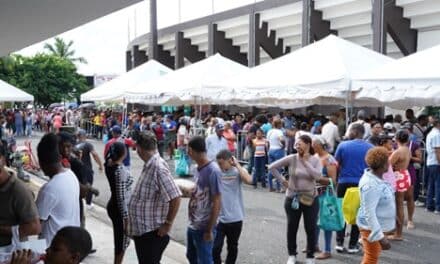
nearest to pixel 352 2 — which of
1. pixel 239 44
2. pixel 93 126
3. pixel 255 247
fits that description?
pixel 239 44

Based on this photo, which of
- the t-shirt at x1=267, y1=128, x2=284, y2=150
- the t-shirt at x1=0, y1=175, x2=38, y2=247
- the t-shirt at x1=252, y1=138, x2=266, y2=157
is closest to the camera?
the t-shirt at x1=0, y1=175, x2=38, y2=247

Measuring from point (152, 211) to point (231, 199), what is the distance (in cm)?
128

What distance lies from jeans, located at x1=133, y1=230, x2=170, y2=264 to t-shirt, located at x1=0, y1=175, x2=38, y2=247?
1.34 meters

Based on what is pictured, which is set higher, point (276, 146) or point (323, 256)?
point (276, 146)

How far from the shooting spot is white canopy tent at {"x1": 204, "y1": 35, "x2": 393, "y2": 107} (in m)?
11.5

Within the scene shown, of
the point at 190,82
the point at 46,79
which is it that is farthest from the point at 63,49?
the point at 190,82

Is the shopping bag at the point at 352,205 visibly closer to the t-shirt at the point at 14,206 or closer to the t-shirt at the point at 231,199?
the t-shirt at the point at 231,199

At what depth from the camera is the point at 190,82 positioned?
55.2ft

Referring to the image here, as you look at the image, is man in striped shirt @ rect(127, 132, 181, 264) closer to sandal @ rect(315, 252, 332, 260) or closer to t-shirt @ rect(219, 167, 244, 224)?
t-shirt @ rect(219, 167, 244, 224)

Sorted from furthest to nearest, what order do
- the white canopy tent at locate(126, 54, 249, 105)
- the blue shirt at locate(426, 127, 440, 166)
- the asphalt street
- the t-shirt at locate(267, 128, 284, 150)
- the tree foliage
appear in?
the tree foliage, the white canopy tent at locate(126, 54, 249, 105), the t-shirt at locate(267, 128, 284, 150), the blue shirt at locate(426, 127, 440, 166), the asphalt street

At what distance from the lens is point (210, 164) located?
5250mm

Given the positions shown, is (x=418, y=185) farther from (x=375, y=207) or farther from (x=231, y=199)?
(x=375, y=207)

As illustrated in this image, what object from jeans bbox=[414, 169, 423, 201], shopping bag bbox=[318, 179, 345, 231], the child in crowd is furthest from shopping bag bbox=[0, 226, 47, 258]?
the child in crowd

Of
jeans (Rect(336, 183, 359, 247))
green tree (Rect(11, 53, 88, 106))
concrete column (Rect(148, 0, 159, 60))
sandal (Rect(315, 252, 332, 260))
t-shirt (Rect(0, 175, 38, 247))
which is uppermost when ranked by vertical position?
concrete column (Rect(148, 0, 159, 60))
